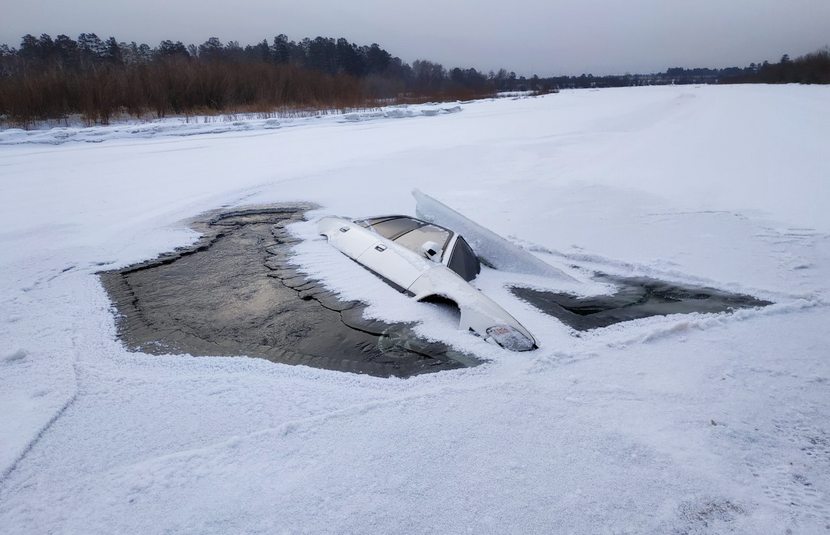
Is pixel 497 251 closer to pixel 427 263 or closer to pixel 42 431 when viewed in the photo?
pixel 427 263

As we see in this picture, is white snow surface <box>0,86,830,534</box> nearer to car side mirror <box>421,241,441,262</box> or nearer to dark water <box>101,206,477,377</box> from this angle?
dark water <box>101,206,477,377</box>

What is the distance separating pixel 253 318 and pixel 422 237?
83.3 inches

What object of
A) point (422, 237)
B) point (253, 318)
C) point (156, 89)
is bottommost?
point (253, 318)

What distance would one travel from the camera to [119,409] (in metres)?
2.84

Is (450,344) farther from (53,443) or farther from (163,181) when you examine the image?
(163,181)

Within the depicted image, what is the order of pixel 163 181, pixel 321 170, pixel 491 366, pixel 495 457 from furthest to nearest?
1. pixel 321 170
2. pixel 163 181
3. pixel 491 366
4. pixel 495 457

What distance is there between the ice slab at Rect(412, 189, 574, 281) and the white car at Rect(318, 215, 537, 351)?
331 mm

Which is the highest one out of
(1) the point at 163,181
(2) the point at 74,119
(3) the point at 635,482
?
(2) the point at 74,119

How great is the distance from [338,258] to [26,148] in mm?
14795

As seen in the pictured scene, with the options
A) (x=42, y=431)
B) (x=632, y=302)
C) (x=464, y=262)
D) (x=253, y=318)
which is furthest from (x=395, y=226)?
(x=42, y=431)

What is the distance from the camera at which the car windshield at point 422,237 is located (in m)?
5.27

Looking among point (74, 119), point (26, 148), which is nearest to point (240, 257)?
point (26, 148)

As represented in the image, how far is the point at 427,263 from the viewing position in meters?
4.84

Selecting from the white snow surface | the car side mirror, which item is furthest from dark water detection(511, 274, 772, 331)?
the car side mirror
